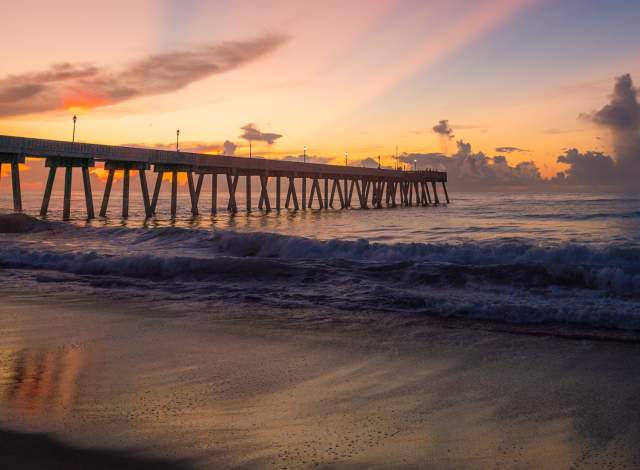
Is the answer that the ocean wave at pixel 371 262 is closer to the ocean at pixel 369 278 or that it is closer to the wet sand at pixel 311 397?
the ocean at pixel 369 278

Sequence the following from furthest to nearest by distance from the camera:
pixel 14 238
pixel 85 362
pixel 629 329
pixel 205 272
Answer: pixel 14 238 < pixel 205 272 < pixel 629 329 < pixel 85 362

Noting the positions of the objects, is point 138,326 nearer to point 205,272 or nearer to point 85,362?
point 85,362

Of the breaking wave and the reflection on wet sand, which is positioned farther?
the breaking wave

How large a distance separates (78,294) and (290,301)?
3.71 meters

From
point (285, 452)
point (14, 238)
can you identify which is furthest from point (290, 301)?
point (14, 238)

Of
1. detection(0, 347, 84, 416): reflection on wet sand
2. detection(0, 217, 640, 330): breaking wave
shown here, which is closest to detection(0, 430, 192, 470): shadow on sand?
detection(0, 347, 84, 416): reflection on wet sand

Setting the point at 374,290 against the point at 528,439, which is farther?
the point at 374,290

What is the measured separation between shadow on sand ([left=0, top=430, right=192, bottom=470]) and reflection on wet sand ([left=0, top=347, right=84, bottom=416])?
1.93 feet

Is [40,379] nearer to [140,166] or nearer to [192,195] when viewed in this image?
[140,166]

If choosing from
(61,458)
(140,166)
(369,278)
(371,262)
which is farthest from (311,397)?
(140,166)

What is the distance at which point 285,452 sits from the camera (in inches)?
141

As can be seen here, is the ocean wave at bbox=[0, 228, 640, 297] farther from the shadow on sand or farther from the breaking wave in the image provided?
the shadow on sand

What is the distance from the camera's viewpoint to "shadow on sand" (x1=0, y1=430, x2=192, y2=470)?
3338 millimetres

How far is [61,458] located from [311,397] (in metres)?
1.88
